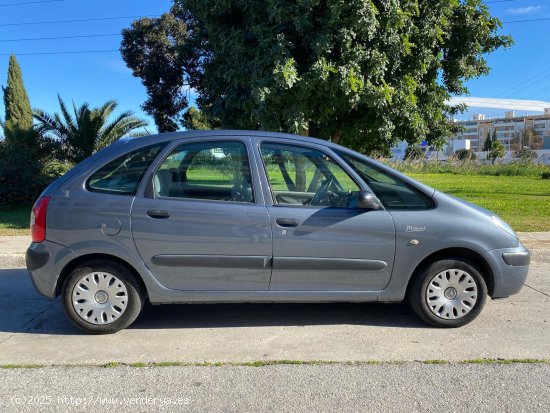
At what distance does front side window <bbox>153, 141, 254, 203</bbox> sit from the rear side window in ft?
0.49

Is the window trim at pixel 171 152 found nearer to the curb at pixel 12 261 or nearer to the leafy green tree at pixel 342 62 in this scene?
the curb at pixel 12 261

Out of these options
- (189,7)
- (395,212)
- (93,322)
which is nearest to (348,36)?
(189,7)

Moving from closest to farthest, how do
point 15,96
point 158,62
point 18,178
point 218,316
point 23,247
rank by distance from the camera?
point 218,316
point 23,247
point 18,178
point 158,62
point 15,96

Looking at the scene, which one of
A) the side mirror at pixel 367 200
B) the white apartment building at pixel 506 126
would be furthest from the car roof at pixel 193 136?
the white apartment building at pixel 506 126

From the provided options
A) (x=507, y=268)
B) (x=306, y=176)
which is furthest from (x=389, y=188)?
(x=507, y=268)

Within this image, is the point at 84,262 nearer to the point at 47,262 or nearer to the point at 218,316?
the point at 47,262

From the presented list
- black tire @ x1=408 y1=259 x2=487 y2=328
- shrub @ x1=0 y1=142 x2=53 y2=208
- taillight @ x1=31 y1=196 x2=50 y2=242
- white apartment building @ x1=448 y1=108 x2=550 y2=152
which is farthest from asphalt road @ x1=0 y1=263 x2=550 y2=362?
white apartment building @ x1=448 y1=108 x2=550 y2=152

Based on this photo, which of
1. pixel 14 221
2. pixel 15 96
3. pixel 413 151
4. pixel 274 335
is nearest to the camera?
pixel 274 335

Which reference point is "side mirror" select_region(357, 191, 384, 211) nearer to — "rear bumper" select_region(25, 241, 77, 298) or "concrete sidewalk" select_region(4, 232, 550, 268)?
"rear bumper" select_region(25, 241, 77, 298)

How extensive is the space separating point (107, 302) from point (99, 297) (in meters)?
0.08

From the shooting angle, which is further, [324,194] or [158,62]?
[158,62]

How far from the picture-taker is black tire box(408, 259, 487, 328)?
4277 mm

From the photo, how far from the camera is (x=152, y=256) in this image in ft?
13.5

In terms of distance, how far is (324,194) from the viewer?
172 inches
